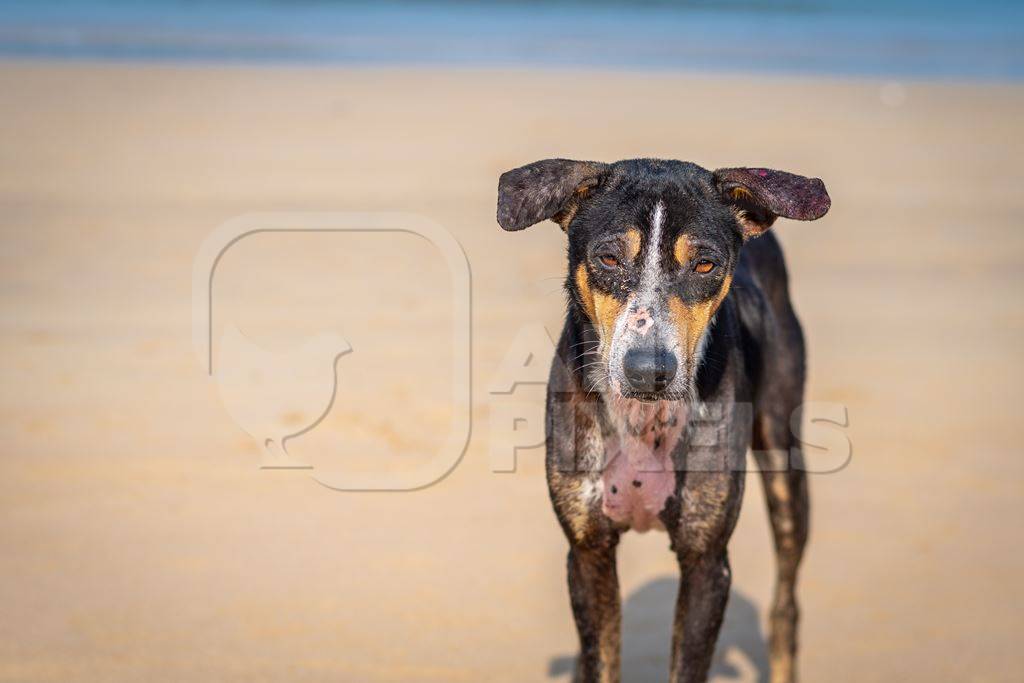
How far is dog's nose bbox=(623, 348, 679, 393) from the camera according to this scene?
12.1 feet

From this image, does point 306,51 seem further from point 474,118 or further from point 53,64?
point 474,118

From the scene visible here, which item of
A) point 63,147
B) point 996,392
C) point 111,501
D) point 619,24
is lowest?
point 111,501

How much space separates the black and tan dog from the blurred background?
125cm

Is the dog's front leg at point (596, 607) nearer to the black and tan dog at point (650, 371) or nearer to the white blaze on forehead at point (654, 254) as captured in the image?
the black and tan dog at point (650, 371)

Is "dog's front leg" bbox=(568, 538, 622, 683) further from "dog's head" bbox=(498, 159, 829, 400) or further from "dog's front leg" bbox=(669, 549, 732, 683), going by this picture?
"dog's head" bbox=(498, 159, 829, 400)

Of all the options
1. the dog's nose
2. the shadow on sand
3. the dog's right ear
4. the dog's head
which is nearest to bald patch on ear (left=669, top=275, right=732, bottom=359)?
the dog's head

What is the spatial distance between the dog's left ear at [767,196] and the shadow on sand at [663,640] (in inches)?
81.5

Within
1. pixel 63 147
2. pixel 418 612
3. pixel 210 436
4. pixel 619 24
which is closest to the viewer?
pixel 418 612

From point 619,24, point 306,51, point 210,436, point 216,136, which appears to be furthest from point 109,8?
point 210,436

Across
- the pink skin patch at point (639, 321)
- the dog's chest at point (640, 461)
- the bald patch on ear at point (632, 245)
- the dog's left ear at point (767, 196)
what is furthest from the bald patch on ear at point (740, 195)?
the dog's chest at point (640, 461)

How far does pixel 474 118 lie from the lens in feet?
58.6

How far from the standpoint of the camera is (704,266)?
3896 mm

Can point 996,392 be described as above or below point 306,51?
below

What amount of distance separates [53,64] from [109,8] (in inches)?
409
